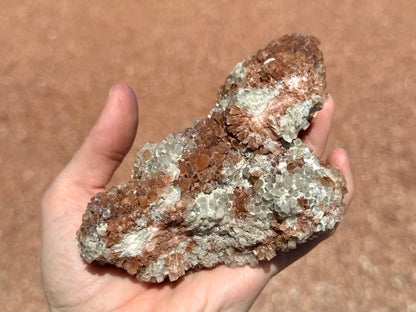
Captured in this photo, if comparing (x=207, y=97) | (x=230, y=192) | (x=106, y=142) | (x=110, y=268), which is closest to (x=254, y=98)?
(x=230, y=192)

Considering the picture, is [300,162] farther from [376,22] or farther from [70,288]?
[376,22]

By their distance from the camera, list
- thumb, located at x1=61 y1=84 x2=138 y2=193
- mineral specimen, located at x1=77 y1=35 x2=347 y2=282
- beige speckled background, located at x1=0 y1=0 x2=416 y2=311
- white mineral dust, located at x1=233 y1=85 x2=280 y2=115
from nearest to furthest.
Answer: mineral specimen, located at x1=77 y1=35 x2=347 y2=282 < white mineral dust, located at x1=233 y1=85 x2=280 y2=115 < thumb, located at x1=61 y1=84 x2=138 y2=193 < beige speckled background, located at x1=0 y1=0 x2=416 y2=311

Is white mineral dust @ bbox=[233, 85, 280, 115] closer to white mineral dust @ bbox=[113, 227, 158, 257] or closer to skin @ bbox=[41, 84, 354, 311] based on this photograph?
skin @ bbox=[41, 84, 354, 311]

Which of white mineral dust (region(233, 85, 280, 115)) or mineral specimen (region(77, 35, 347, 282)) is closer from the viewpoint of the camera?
mineral specimen (region(77, 35, 347, 282))

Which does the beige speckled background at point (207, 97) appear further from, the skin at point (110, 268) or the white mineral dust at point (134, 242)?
the white mineral dust at point (134, 242)

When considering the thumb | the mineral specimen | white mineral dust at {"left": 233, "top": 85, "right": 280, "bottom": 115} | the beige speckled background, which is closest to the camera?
the mineral specimen

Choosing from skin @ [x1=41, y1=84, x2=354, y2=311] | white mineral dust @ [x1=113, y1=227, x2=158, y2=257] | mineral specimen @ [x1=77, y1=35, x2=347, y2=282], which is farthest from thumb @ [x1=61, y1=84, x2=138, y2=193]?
white mineral dust @ [x1=113, y1=227, x2=158, y2=257]

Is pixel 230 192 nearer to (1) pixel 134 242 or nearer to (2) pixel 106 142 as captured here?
(1) pixel 134 242
